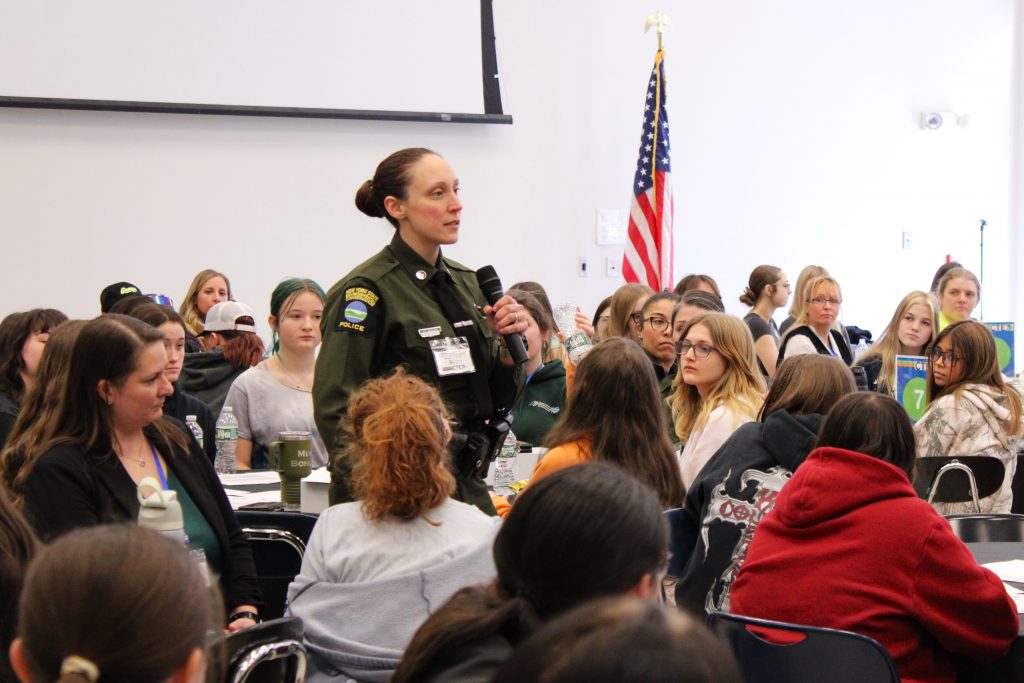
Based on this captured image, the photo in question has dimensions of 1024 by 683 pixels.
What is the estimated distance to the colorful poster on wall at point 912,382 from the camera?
5.09m

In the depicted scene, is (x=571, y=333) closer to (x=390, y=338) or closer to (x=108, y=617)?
(x=390, y=338)

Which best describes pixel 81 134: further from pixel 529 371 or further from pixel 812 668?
pixel 812 668

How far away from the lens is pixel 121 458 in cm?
263

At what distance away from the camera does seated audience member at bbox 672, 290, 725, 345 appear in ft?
15.9

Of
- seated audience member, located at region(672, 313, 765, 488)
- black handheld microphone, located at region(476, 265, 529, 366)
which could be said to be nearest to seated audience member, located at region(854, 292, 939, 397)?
seated audience member, located at region(672, 313, 765, 488)

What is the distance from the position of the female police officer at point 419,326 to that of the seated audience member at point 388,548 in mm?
267

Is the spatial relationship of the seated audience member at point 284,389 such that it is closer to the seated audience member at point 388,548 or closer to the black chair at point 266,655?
the seated audience member at point 388,548

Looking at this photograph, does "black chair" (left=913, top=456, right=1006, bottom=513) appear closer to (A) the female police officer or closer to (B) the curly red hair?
(A) the female police officer

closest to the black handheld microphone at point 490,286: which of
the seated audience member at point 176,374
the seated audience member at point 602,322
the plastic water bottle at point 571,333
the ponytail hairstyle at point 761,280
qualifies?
the seated audience member at point 176,374

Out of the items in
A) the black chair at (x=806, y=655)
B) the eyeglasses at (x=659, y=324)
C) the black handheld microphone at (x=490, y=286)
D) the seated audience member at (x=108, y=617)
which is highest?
the black handheld microphone at (x=490, y=286)

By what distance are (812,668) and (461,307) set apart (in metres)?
1.20

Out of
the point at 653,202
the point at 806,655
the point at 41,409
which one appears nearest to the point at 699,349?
the point at 806,655

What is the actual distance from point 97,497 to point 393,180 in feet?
3.41

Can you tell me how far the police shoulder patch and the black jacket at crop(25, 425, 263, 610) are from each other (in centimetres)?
56
